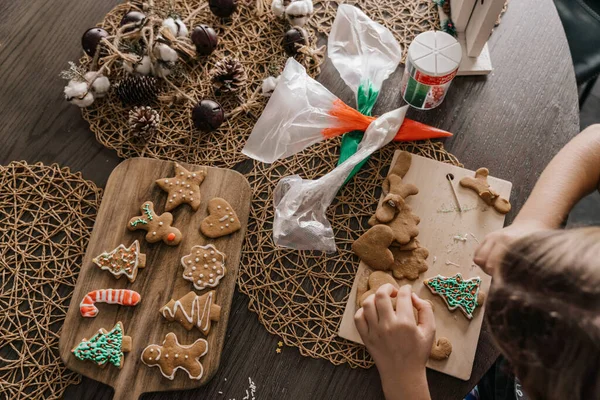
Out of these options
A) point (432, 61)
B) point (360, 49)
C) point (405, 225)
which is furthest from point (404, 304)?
point (360, 49)

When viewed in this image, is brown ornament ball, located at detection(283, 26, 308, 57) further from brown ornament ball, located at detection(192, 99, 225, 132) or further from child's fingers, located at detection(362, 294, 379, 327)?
child's fingers, located at detection(362, 294, 379, 327)

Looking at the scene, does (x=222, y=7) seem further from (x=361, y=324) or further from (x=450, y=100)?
(x=361, y=324)

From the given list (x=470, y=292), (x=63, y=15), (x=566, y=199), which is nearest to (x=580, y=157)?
(x=566, y=199)

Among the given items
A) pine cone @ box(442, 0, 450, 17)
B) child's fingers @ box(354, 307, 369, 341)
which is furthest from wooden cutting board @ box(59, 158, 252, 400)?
pine cone @ box(442, 0, 450, 17)

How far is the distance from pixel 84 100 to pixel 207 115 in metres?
0.28

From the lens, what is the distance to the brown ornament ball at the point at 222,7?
3.98 feet

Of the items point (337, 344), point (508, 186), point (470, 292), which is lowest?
point (337, 344)

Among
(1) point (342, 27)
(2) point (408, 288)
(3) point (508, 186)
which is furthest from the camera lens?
(1) point (342, 27)

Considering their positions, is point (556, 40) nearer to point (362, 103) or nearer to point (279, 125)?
point (362, 103)

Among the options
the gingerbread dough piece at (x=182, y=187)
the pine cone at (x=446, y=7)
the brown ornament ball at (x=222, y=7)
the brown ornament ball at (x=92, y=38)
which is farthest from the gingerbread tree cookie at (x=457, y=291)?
the brown ornament ball at (x=92, y=38)

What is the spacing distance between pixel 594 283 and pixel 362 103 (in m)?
0.65

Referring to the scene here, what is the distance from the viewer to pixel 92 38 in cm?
119

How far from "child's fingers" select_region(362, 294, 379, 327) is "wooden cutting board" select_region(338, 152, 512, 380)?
2.1 inches

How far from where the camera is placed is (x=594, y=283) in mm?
683
